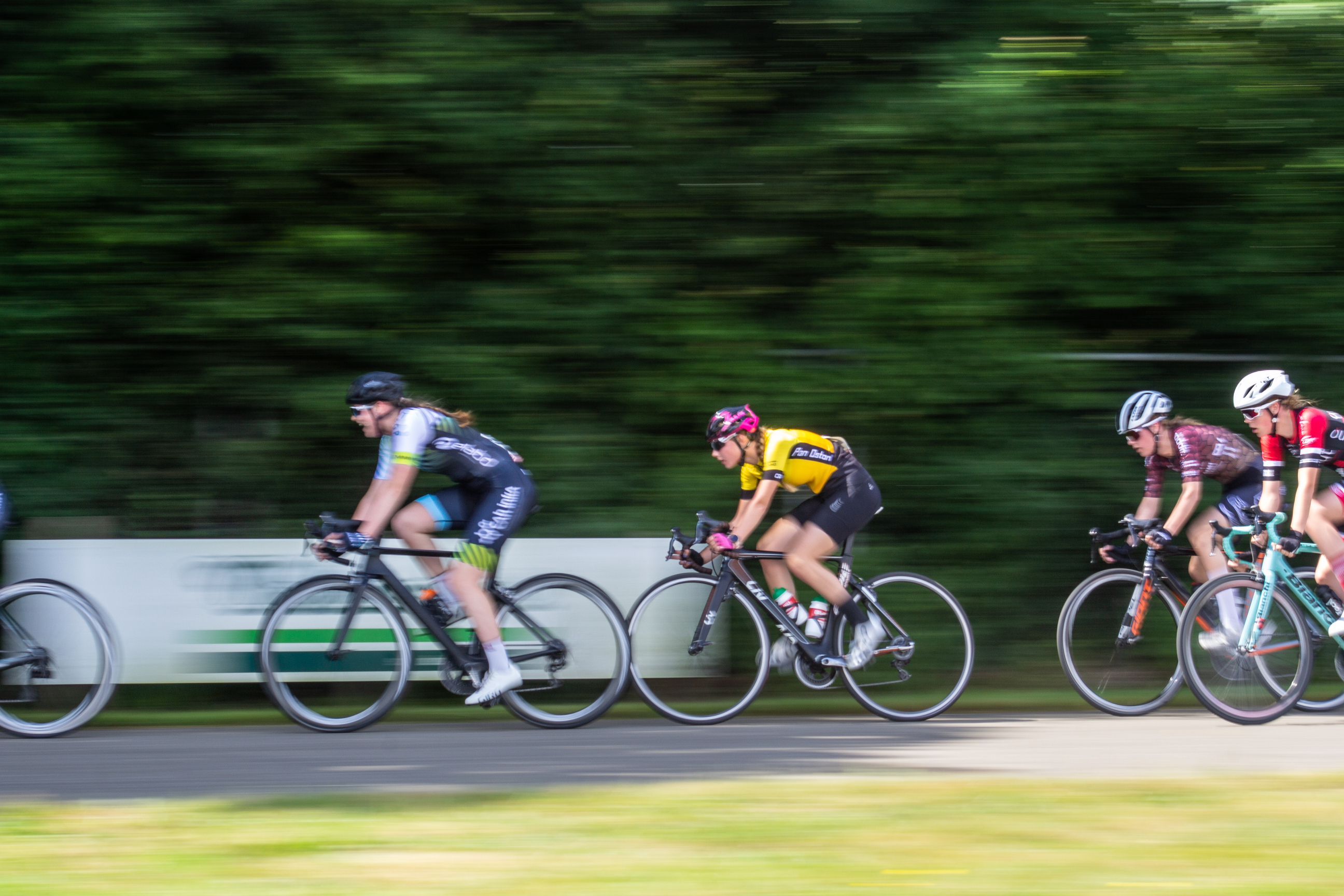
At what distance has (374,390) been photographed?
22.3 feet

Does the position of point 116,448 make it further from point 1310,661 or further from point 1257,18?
point 1257,18

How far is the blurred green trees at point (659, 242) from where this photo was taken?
8172mm

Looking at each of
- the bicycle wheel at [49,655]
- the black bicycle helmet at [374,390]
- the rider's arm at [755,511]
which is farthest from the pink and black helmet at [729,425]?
the bicycle wheel at [49,655]

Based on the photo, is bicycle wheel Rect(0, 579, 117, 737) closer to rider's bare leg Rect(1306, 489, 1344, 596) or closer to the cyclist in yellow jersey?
the cyclist in yellow jersey

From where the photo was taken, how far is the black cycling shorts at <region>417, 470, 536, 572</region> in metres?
6.79

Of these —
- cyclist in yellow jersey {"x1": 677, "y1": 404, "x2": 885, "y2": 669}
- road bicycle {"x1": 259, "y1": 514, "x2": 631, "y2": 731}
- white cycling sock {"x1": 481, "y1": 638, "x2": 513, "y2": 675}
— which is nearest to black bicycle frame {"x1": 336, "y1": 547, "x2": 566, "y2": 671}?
road bicycle {"x1": 259, "y1": 514, "x2": 631, "y2": 731}

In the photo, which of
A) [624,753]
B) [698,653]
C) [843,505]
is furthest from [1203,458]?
[624,753]

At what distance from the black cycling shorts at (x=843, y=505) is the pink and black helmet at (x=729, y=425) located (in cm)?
60

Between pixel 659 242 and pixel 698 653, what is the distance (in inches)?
120

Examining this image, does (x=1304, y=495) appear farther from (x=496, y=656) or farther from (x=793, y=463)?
(x=496, y=656)

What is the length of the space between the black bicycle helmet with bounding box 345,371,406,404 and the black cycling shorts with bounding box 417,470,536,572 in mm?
674

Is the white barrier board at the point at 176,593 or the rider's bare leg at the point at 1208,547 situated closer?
the white barrier board at the point at 176,593

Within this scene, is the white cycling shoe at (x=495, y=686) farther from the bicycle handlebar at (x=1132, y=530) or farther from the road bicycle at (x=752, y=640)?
the bicycle handlebar at (x=1132, y=530)

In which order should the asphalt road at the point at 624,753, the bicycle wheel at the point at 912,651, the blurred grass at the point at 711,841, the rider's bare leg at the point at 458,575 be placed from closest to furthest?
the blurred grass at the point at 711,841 < the asphalt road at the point at 624,753 < the rider's bare leg at the point at 458,575 < the bicycle wheel at the point at 912,651
